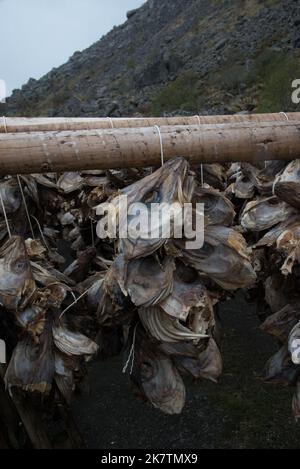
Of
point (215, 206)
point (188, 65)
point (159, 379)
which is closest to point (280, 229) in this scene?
point (215, 206)

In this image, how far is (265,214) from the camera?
5.06 ft

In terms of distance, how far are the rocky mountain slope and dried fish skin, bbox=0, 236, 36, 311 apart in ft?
36.7

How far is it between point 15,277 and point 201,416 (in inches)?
89.1

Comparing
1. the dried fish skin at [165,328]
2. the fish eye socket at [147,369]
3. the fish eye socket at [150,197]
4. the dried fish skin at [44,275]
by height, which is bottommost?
the fish eye socket at [147,369]

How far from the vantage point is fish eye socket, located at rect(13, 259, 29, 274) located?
132cm

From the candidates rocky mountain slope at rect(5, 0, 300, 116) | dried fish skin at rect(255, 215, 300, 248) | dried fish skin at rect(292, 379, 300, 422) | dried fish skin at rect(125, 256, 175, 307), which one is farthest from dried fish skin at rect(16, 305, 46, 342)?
rocky mountain slope at rect(5, 0, 300, 116)

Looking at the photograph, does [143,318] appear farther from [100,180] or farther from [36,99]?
[36,99]

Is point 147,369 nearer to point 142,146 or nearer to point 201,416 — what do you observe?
point 142,146

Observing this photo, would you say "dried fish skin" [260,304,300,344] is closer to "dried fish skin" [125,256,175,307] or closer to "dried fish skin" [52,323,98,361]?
"dried fish skin" [125,256,175,307]

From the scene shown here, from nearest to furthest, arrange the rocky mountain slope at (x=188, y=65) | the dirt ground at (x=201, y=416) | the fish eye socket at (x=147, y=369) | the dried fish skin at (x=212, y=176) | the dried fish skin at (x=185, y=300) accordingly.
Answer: the dried fish skin at (x=185, y=300), the fish eye socket at (x=147, y=369), the dried fish skin at (x=212, y=176), the dirt ground at (x=201, y=416), the rocky mountain slope at (x=188, y=65)

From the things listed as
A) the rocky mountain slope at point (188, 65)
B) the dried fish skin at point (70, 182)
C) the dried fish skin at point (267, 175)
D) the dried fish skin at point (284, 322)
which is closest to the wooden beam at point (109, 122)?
the dried fish skin at point (267, 175)

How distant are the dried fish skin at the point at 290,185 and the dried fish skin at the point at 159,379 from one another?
1.89 ft

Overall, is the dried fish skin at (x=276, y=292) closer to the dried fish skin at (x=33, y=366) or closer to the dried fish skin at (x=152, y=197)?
the dried fish skin at (x=152, y=197)

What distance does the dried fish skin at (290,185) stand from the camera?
1.39 metres
